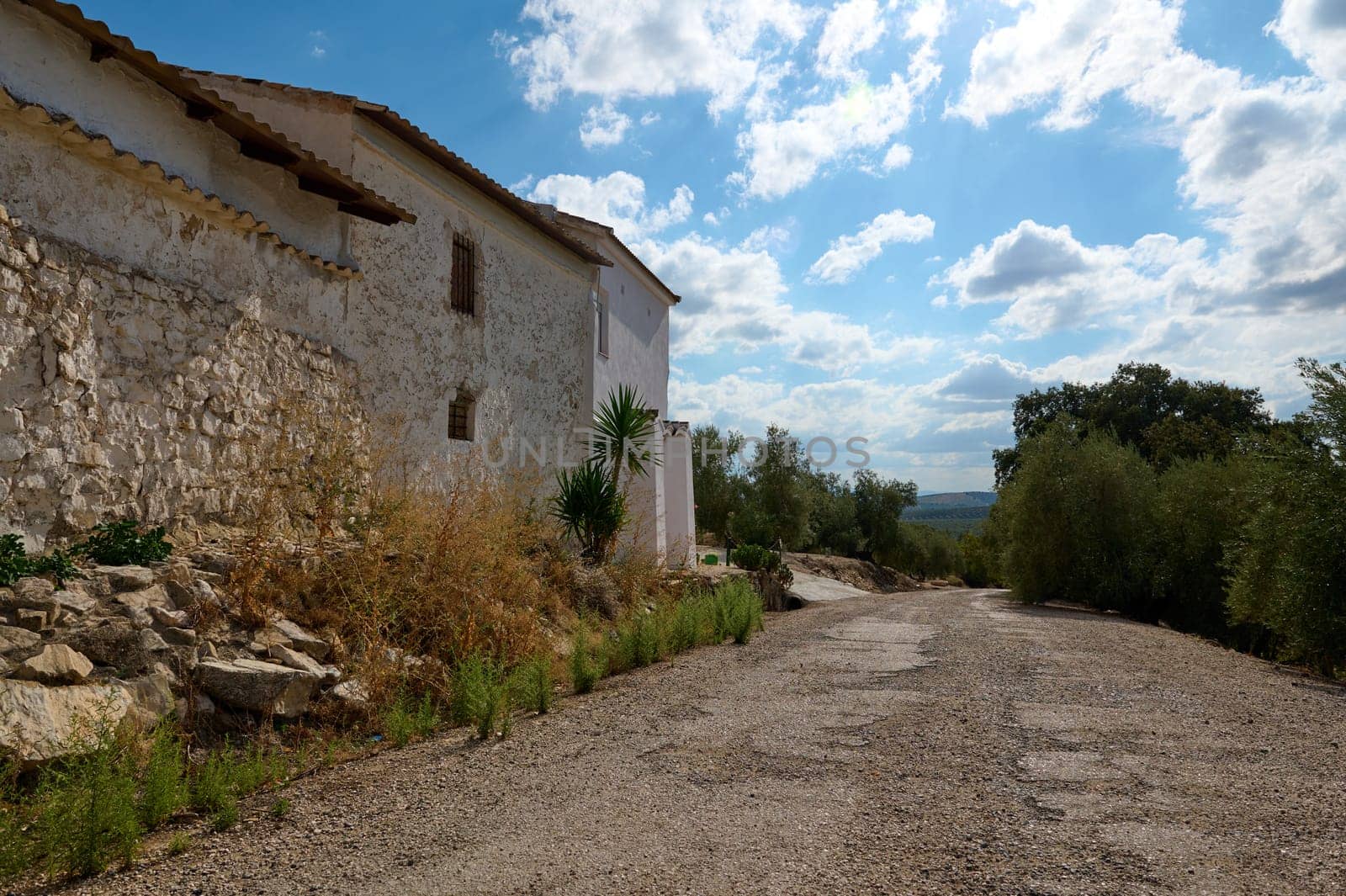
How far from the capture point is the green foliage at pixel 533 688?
19.2 ft

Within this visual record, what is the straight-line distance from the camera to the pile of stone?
408 centimetres

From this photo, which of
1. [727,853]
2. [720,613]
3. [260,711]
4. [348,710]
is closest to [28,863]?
[260,711]

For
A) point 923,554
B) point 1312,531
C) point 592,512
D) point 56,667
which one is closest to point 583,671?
point 56,667

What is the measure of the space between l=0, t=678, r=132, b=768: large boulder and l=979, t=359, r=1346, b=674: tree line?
11468mm

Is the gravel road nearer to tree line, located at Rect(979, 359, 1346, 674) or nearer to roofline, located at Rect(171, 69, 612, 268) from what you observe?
tree line, located at Rect(979, 359, 1346, 674)

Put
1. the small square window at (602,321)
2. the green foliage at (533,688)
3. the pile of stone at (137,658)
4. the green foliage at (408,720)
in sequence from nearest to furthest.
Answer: the pile of stone at (137,658), the green foliage at (408,720), the green foliage at (533,688), the small square window at (602,321)

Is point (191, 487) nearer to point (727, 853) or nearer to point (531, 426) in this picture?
point (727, 853)

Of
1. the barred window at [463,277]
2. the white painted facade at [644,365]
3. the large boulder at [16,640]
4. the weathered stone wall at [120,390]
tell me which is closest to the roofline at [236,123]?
the weathered stone wall at [120,390]

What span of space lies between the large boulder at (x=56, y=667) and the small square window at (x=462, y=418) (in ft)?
21.0

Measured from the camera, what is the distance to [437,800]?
4008mm

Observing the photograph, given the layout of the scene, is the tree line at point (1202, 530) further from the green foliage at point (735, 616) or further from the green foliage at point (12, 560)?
the green foliage at point (12, 560)

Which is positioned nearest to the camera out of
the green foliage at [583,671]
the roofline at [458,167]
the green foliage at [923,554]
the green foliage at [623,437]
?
the green foliage at [583,671]

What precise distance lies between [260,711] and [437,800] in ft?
5.59

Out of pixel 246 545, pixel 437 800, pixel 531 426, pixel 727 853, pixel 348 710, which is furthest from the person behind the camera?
pixel 531 426
